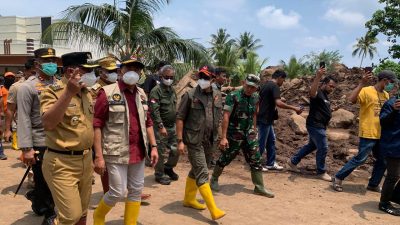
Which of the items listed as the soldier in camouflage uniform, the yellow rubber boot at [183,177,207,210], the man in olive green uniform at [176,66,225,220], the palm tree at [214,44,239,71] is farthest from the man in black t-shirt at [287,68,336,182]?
the palm tree at [214,44,239,71]

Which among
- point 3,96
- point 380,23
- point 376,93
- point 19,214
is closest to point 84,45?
point 3,96

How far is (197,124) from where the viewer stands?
506cm

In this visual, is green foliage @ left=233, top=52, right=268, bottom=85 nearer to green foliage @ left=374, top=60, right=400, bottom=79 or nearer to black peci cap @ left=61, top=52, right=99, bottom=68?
green foliage @ left=374, top=60, right=400, bottom=79

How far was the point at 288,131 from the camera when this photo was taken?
11.0 m

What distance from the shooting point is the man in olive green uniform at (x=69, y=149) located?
3.27m

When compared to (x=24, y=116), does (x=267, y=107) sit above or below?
above

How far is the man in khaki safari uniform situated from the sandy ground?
87cm

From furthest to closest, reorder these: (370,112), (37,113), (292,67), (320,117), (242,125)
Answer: (292,67) → (320,117) → (370,112) → (242,125) → (37,113)

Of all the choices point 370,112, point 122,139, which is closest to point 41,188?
point 122,139

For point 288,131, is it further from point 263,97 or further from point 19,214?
point 19,214

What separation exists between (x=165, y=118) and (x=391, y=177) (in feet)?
11.8

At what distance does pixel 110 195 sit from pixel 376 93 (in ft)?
15.2

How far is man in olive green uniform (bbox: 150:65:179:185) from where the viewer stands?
6328 mm

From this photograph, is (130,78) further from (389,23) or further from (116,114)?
(389,23)
